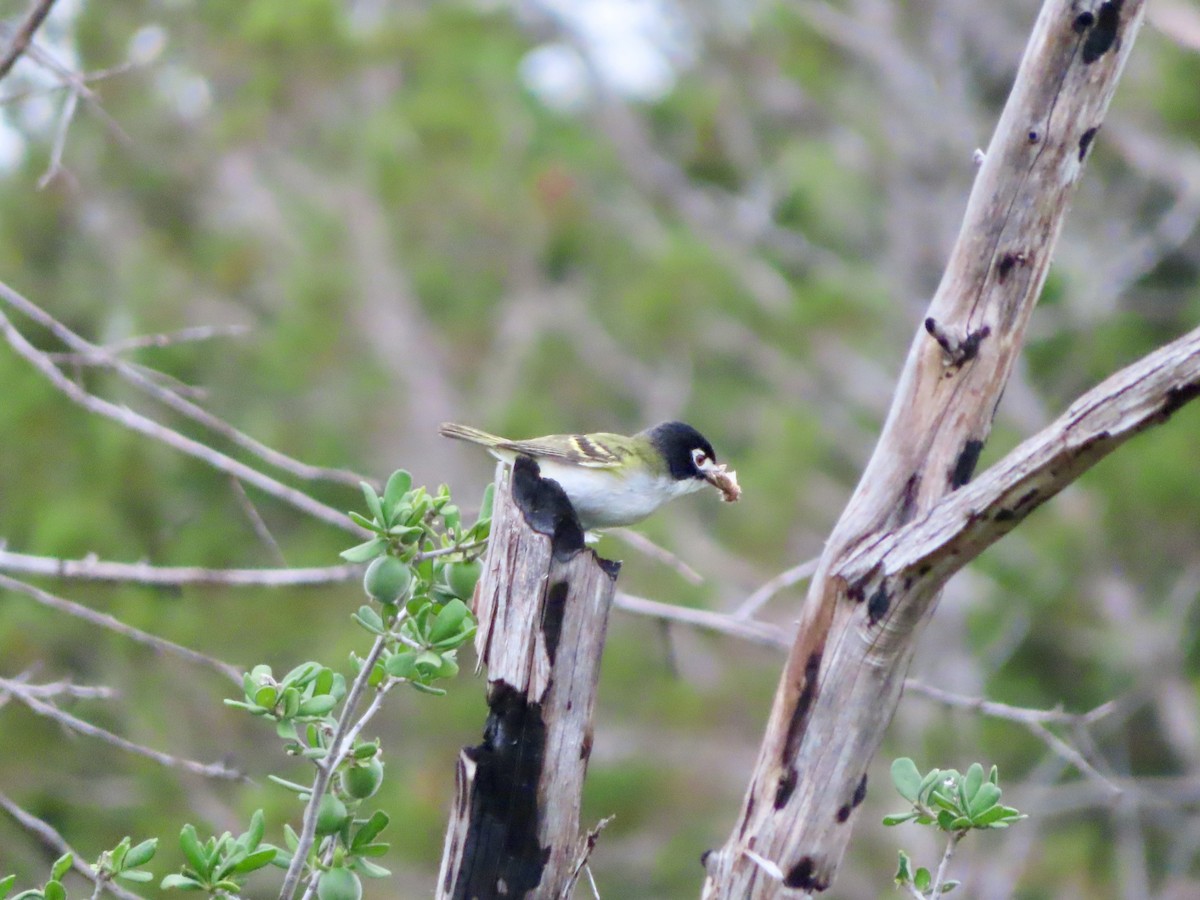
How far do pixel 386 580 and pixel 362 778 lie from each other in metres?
0.38

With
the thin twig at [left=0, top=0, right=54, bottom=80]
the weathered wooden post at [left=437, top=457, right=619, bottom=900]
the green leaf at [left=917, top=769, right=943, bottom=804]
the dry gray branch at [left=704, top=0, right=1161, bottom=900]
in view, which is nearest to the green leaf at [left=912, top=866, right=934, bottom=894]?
the green leaf at [left=917, top=769, right=943, bottom=804]

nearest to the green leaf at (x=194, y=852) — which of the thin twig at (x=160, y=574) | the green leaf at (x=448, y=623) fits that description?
the green leaf at (x=448, y=623)

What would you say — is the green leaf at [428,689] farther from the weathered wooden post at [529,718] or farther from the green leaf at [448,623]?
the weathered wooden post at [529,718]

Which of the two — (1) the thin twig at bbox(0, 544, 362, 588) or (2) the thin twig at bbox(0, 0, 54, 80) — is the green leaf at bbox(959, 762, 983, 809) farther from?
(2) the thin twig at bbox(0, 0, 54, 80)

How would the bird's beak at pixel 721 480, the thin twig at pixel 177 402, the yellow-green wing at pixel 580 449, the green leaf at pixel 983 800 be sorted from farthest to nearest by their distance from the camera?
the bird's beak at pixel 721 480, the yellow-green wing at pixel 580 449, the thin twig at pixel 177 402, the green leaf at pixel 983 800

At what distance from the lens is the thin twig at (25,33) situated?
3.69 m

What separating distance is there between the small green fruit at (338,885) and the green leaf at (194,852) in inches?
8.0

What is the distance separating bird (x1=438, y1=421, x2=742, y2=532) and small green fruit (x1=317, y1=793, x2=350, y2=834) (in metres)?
2.04

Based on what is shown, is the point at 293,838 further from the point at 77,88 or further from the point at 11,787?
the point at 11,787

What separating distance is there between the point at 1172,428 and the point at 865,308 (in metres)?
3.00

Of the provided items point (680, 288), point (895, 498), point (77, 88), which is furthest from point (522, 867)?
point (680, 288)

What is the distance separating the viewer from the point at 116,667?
31.7 ft

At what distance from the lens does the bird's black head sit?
498 centimetres

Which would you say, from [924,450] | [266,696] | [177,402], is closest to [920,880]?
[924,450]
